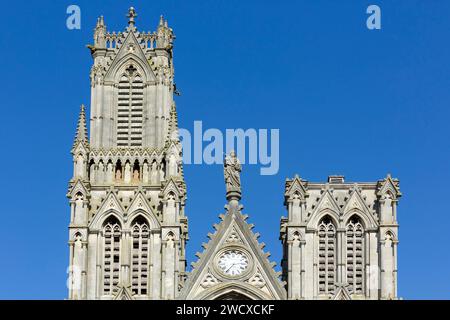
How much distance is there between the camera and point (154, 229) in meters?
84.5

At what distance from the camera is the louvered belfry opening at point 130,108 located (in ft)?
287

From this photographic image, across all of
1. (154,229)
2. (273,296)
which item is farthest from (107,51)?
(273,296)

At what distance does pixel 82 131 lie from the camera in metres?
86.9

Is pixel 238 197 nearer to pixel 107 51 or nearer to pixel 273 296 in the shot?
pixel 273 296

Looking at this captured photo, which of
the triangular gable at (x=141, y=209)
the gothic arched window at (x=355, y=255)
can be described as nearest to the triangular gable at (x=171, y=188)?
the triangular gable at (x=141, y=209)

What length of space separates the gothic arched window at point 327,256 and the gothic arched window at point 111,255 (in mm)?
10081

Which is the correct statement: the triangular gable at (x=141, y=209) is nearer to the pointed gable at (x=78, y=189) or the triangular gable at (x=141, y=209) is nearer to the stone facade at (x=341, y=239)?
the pointed gable at (x=78, y=189)

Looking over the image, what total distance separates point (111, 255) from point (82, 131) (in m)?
6.93

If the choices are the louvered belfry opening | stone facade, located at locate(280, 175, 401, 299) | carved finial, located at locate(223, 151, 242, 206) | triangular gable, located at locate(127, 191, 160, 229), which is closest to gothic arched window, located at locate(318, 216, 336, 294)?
stone facade, located at locate(280, 175, 401, 299)

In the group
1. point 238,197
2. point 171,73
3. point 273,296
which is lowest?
point 273,296

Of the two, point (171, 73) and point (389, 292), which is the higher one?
point (171, 73)

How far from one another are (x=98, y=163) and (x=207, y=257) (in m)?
7.90

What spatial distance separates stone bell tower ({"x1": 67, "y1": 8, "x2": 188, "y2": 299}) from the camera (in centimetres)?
8375

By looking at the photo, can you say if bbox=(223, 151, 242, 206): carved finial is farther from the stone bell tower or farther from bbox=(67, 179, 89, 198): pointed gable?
bbox=(67, 179, 89, 198): pointed gable
